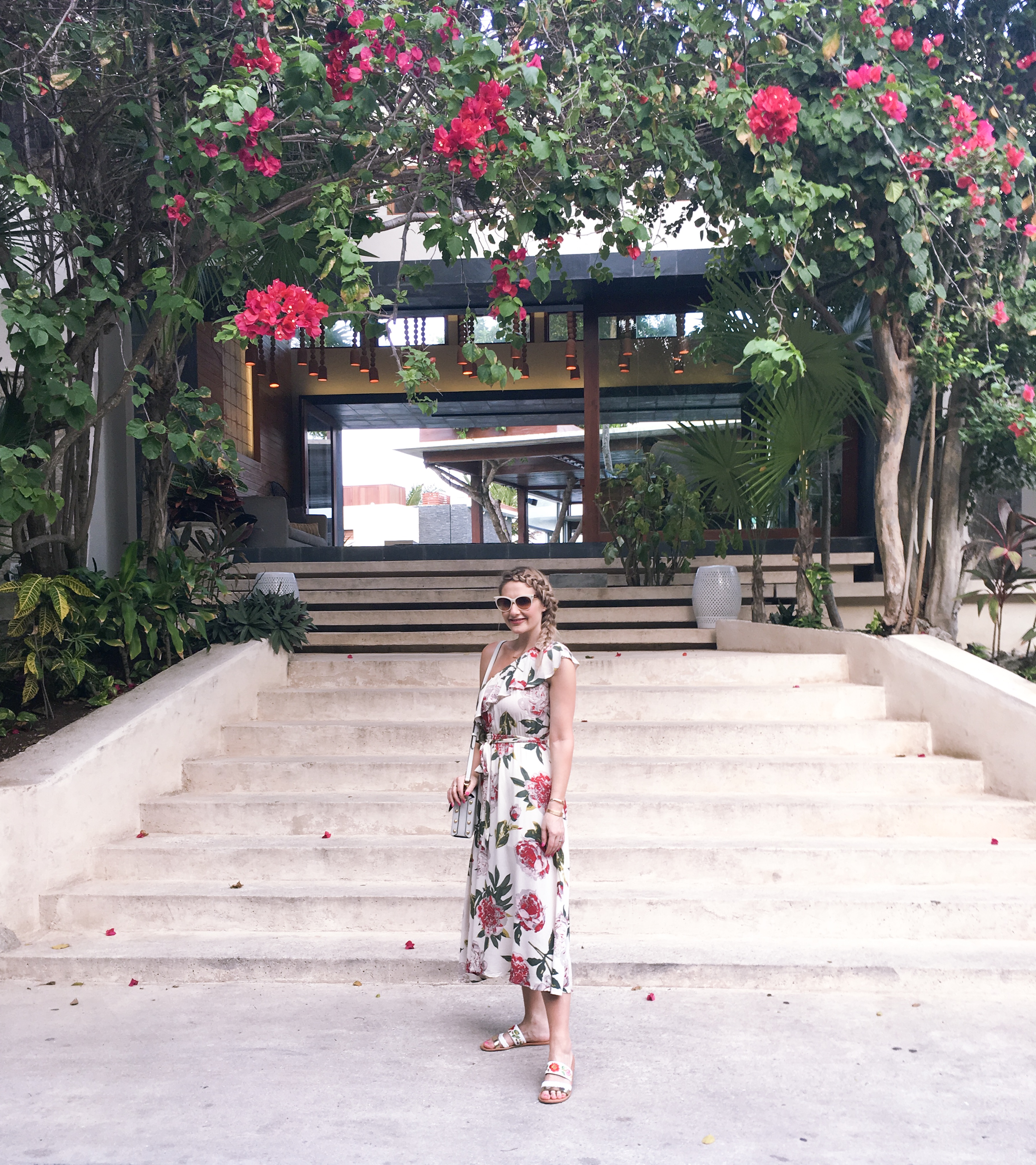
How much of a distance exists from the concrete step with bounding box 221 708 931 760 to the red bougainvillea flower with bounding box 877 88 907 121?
2618mm

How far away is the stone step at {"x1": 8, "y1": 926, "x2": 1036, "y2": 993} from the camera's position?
3.18 m

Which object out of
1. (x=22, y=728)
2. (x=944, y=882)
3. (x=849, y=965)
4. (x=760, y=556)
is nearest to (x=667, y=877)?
(x=849, y=965)

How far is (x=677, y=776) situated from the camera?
4.34m

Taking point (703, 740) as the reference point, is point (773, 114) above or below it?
above

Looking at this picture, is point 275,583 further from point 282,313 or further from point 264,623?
point 282,313

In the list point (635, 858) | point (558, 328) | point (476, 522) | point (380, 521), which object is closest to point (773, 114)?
point (635, 858)

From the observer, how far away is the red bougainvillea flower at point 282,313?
346cm

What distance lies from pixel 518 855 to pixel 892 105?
137 inches

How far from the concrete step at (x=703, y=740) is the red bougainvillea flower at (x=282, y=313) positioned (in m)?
1.99

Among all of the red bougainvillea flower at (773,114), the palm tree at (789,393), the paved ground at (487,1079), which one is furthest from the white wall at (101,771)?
the red bougainvillea flower at (773,114)

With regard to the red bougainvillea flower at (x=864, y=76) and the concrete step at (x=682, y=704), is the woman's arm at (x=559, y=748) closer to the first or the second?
the concrete step at (x=682, y=704)

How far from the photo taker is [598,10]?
4246 millimetres

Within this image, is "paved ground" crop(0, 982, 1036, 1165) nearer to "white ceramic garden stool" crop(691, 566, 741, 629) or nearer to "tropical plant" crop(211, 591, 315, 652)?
"tropical plant" crop(211, 591, 315, 652)

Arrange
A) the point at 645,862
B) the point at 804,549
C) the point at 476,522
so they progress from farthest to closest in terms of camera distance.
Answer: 1. the point at 476,522
2. the point at 804,549
3. the point at 645,862
